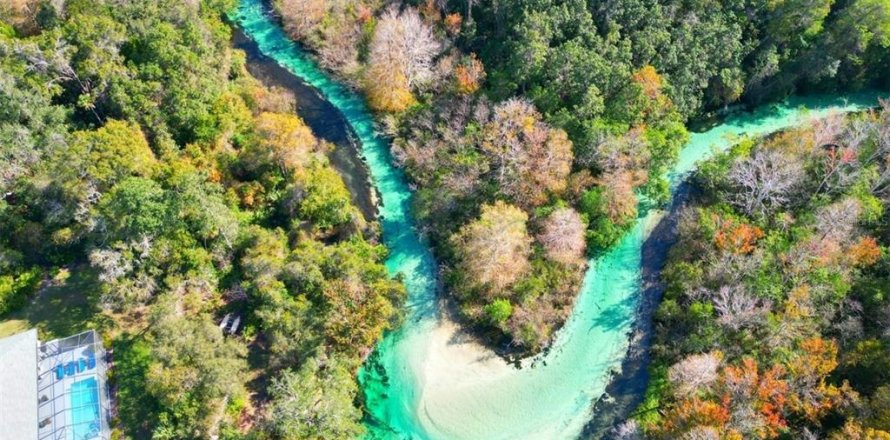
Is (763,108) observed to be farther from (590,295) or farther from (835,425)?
(835,425)

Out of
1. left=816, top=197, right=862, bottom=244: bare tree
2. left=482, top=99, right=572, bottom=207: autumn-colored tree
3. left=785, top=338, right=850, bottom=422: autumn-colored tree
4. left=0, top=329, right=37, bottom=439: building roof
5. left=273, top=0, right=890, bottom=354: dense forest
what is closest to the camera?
left=785, top=338, right=850, bottom=422: autumn-colored tree

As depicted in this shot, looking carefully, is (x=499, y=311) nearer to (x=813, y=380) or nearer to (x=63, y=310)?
(x=813, y=380)

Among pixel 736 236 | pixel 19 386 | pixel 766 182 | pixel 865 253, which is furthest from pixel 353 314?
pixel 865 253

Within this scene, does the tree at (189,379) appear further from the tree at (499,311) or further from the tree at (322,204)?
the tree at (499,311)

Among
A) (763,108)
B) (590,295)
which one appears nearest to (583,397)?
(590,295)

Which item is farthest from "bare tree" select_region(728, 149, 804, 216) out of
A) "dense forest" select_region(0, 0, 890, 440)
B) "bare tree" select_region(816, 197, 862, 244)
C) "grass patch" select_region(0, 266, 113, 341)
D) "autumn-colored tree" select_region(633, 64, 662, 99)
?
"grass patch" select_region(0, 266, 113, 341)

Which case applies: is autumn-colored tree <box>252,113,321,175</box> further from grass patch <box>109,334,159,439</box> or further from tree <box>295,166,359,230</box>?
grass patch <box>109,334,159,439</box>

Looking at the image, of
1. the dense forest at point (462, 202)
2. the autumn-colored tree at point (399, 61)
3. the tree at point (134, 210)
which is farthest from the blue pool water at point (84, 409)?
the autumn-colored tree at point (399, 61)
